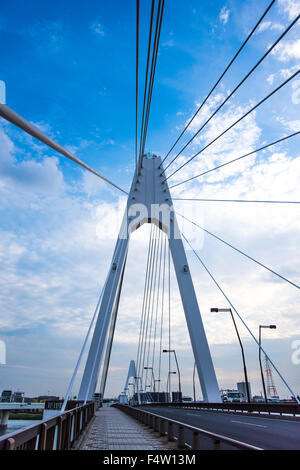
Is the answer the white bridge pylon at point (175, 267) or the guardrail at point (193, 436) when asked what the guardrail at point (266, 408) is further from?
the guardrail at point (193, 436)

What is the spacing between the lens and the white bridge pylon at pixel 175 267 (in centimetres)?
1623

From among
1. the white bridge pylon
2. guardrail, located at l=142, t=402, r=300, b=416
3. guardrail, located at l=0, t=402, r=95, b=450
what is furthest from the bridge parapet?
guardrail, located at l=0, t=402, r=95, b=450

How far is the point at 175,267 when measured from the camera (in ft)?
60.1

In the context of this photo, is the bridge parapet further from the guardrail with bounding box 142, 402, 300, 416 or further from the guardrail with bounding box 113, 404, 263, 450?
the guardrail with bounding box 113, 404, 263, 450

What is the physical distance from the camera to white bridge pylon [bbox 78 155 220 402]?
639 inches

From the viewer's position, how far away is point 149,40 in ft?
33.7

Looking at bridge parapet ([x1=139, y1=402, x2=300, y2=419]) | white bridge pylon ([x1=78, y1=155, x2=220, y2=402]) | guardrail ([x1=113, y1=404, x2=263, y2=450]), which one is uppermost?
white bridge pylon ([x1=78, y1=155, x2=220, y2=402])

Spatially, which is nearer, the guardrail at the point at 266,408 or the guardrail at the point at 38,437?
the guardrail at the point at 38,437

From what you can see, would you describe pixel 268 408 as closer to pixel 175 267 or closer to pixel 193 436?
pixel 175 267

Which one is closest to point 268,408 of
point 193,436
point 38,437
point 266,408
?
point 266,408

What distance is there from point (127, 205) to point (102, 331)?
7341mm

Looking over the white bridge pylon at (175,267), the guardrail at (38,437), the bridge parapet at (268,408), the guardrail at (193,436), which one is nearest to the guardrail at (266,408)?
the bridge parapet at (268,408)
